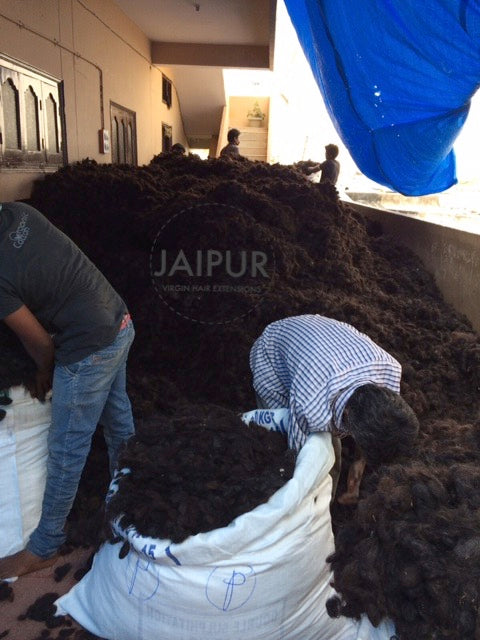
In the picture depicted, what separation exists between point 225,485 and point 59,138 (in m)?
4.33

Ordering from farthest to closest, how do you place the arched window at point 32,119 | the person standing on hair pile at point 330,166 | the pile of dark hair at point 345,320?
the person standing on hair pile at point 330,166
the arched window at point 32,119
the pile of dark hair at point 345,320

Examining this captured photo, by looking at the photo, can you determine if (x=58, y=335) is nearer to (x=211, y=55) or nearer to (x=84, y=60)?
(x=84, y=60)

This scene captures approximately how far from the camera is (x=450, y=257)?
4.34 meters

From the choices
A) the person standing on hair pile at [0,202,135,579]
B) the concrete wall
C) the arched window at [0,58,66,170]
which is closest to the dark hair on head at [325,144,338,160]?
the concrete wall

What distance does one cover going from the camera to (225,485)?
1641 mm

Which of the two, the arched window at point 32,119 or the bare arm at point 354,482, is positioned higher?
the arched window at point 32,119

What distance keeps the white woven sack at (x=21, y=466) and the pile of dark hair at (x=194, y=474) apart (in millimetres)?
363

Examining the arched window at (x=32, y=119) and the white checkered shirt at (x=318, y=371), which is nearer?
the white checkered shirt at (x=318, y=371)

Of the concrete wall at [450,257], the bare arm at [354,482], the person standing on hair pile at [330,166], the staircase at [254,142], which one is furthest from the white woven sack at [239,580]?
the staircase at [254,142]

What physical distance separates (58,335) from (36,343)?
10 centimetres

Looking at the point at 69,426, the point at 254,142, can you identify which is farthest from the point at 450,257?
the point at 254,142

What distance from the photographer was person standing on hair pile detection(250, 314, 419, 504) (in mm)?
1687

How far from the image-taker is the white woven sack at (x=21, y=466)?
1.87 meters

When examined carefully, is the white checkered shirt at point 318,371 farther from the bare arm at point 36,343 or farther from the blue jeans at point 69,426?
the bare arm at point 36,343
